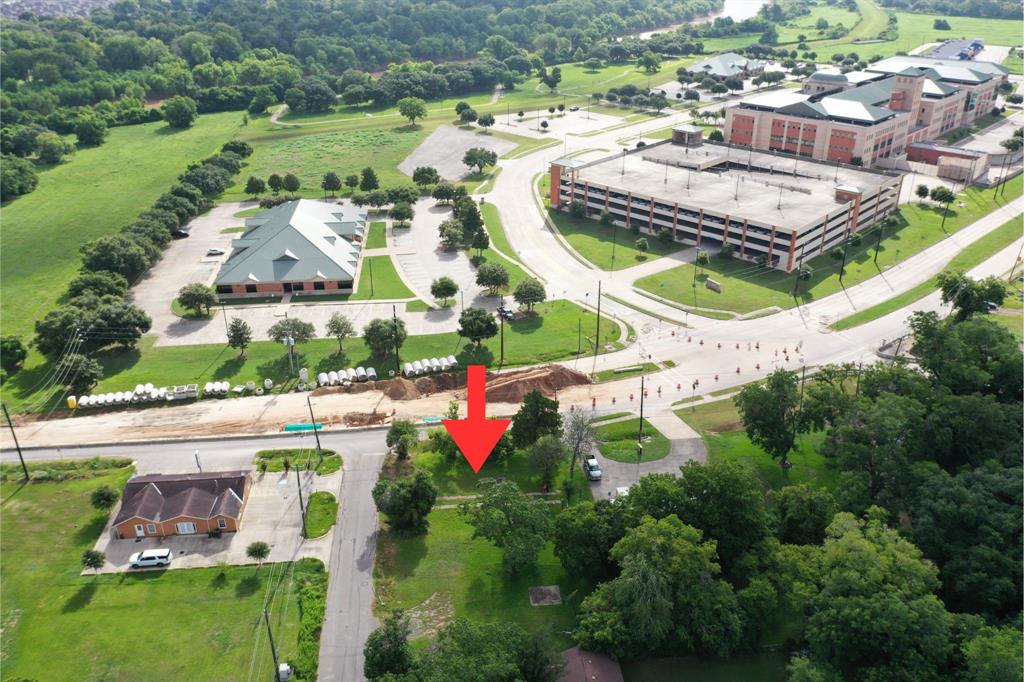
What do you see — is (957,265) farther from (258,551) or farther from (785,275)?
(258,551)

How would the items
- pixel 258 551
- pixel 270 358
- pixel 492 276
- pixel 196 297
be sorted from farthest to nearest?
pixel 492 276 → pixel 196 297 → pixel 270 358 → pixel 258 551

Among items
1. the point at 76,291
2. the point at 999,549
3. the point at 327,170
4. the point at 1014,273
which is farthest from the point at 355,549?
the point at 327,170

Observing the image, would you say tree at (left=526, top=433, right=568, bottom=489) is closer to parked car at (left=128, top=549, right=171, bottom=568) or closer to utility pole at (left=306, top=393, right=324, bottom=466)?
utility pole at (left=306, top=393, right=324, bottom=466)

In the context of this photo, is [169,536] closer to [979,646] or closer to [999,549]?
[979,646]

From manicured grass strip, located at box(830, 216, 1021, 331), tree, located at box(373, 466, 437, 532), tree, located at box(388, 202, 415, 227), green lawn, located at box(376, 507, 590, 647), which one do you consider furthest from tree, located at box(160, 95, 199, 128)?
manicured grass strip, located at box(830, 216, 1021, 331)

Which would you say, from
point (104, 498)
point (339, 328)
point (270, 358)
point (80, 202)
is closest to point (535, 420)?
point (339, 328)

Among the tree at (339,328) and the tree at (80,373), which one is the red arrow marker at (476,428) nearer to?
the tree at (339,328)
